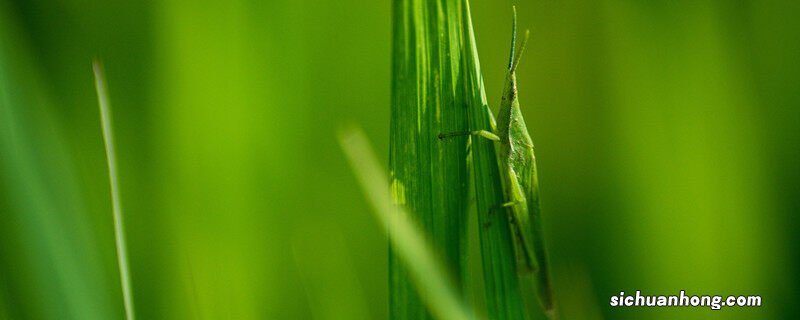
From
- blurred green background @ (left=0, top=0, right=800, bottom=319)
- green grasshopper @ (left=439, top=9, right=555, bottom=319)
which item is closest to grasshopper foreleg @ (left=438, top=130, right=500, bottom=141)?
green grasshopper @ (left=439, top=9, right=555, bottom=319)

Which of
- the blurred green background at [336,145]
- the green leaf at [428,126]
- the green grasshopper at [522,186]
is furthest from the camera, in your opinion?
the green grasshopper at [522,186]

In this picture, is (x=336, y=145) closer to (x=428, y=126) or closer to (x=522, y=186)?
(x=522, y=186)

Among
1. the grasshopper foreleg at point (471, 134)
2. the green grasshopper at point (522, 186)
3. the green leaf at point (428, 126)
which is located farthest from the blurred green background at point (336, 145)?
the grasshopper foreleg at point (471, 134)

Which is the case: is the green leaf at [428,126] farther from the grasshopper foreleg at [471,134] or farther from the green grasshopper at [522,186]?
the green grasshopper at [522,186]

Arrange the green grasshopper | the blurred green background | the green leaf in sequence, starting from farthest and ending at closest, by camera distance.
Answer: the green grasshopper, the blurred green background, the green leaf

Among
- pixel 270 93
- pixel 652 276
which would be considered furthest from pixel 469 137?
pixel 652 276

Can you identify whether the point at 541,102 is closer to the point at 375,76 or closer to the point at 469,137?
the point at 375,76

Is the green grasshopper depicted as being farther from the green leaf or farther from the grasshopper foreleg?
the green leaf
